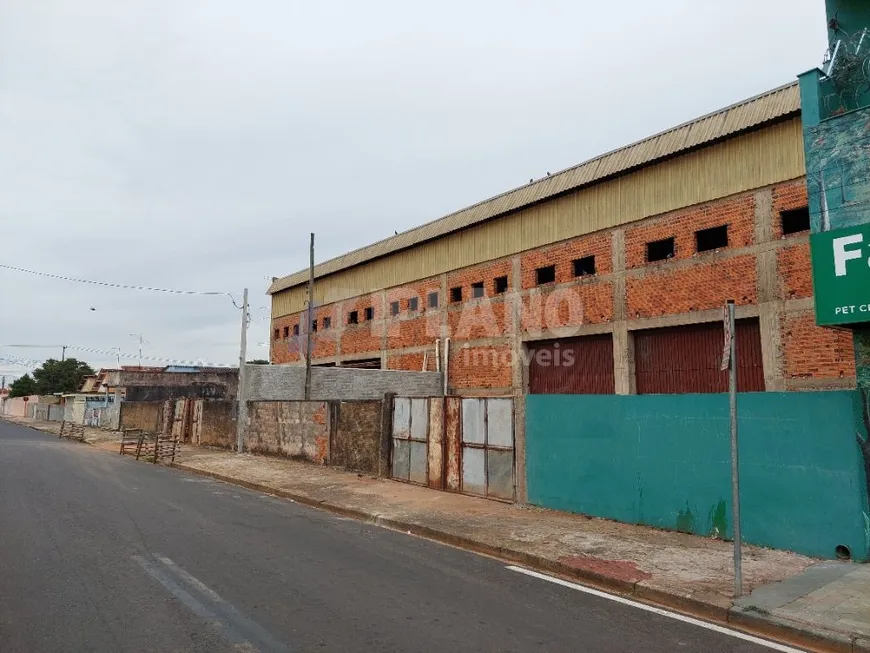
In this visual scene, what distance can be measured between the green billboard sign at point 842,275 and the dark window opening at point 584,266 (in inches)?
533

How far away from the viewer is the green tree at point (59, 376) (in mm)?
84312

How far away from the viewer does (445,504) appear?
1170 centimetres

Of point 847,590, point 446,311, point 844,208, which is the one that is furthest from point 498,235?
point 847,590

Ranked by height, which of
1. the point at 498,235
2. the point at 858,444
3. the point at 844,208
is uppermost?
the point at 498,235

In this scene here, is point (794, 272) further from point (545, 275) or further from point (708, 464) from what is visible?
point (708, 464)

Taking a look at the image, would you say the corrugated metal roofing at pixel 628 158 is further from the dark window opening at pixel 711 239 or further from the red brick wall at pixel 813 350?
the red brick wall at pixel 813 350

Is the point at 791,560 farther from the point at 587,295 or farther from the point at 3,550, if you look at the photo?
the point at 587,295

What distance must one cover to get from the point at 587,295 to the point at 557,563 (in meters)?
14.5

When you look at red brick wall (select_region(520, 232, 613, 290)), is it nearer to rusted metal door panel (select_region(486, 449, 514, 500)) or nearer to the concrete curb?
rusted metal door panel (select_region(486, 449, 514, 500))

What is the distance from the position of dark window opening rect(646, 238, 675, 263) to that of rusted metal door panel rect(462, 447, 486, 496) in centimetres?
1001

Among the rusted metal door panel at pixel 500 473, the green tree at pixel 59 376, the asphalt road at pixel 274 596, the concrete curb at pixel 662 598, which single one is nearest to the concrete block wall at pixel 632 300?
the rusted metal door panel at pixel 500 473

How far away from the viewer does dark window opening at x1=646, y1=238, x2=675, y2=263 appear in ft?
62.1

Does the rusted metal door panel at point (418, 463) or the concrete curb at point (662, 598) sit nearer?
the concrete curb at point (662, 598)

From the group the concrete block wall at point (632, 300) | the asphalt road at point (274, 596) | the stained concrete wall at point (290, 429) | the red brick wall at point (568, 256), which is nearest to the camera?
the asphalt road at point (274, 596)
